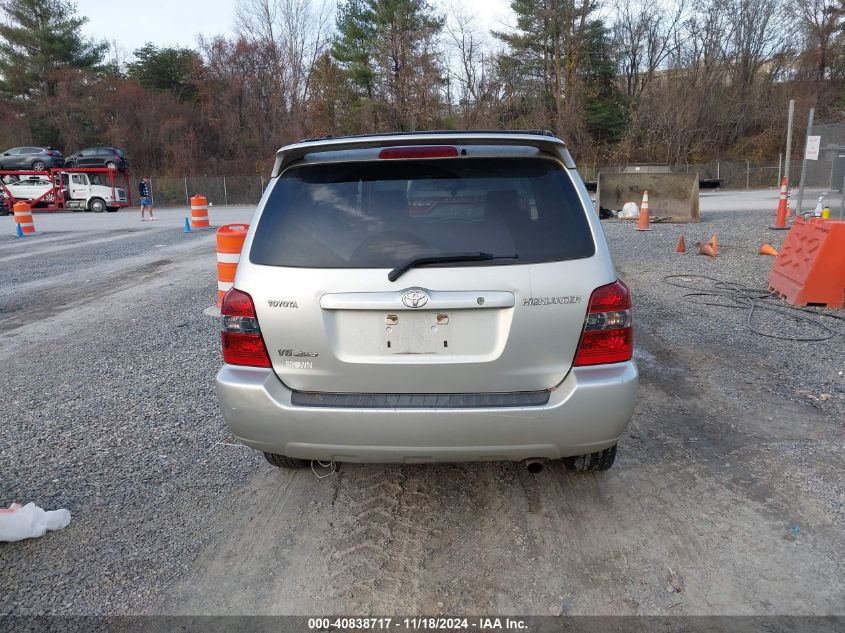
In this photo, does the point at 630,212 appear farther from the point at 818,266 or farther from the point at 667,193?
the point at 818,266

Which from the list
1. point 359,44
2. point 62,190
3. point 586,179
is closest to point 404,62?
point 359,44

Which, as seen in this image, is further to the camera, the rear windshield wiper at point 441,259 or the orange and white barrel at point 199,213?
the orange and white barrel at point 199,213

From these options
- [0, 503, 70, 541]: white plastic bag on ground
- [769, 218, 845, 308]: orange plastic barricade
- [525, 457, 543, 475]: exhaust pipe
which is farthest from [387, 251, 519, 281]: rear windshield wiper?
[769, 218, 845, 308]: orange plastic barricade

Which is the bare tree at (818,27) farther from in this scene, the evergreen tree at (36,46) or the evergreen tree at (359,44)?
the evergreen tree at (36,46)

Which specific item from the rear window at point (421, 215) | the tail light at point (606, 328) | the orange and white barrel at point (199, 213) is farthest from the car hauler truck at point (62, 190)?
the tail light at point (606, 328)

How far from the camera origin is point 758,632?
2348mm

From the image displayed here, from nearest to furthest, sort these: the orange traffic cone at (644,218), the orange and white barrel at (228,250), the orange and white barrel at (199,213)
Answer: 1. the orange and white barrel at (228,250)
2. the orange traffic cone at (644,218)
3. the orange and white barrel at (199,213)

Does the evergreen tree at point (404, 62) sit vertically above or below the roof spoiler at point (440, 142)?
above

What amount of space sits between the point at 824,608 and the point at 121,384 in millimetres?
5198

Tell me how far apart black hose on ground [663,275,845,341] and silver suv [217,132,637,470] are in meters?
4.58

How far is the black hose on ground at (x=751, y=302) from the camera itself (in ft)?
21.5

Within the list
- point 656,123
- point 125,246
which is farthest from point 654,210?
point 656,123

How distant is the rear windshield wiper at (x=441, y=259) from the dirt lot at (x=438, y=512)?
1.31 m

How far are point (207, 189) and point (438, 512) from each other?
48.9m
